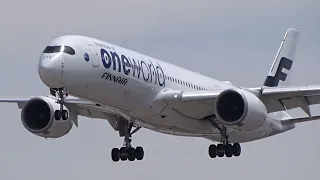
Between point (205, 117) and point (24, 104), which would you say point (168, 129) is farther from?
point (24, 104)

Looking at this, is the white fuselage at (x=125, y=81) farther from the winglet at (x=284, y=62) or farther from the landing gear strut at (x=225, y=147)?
the winglet at (x=284, y=62)

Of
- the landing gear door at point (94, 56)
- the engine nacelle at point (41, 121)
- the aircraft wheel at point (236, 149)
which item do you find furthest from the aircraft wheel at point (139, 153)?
the landing gear door at point (94, 56)

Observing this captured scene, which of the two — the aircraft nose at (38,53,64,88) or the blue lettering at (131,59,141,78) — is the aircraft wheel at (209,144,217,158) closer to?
the blue lettering at (131,59,141,78)

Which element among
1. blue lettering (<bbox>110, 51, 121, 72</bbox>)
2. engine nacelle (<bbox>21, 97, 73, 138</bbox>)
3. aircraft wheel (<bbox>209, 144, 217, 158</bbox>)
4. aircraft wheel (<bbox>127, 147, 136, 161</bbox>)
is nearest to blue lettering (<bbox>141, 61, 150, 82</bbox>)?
blue lettering (<bbox>110, 51, 121, 72</bbox>)

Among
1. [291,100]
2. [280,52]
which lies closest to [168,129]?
[291,100]

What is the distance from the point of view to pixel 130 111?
4759 cm

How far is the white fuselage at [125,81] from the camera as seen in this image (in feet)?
144

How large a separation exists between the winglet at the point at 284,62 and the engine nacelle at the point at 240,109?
42.5 feet

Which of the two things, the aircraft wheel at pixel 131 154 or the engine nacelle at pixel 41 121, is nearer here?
the engine nacelle at pixel 41 121

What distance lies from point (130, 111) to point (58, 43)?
195 inches

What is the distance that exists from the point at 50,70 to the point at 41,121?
873cm

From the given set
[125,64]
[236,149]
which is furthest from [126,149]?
[125,64]

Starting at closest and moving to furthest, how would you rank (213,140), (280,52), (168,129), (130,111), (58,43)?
(58,43) < (130,111) < (168,129) < (213,140) < (280,52)

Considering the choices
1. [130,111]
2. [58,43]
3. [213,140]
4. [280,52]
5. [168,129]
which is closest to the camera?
[58,43]
